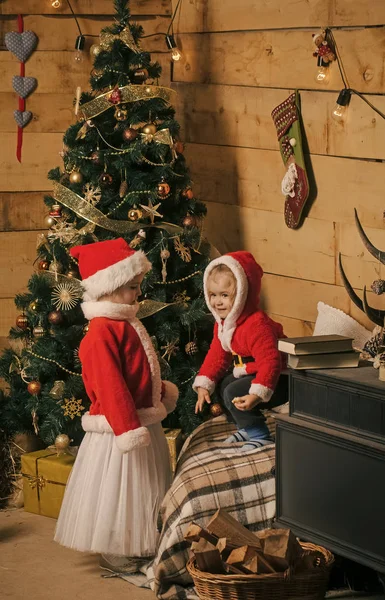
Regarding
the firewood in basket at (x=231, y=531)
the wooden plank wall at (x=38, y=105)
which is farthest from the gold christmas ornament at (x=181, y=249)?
the firewood in basket at (x=231, y=531)

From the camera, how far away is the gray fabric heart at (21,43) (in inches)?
197

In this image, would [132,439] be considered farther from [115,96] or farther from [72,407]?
[115,96]

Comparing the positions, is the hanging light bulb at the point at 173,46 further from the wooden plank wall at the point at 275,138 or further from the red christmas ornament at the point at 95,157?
the red christmas ornament at the point at 95,157

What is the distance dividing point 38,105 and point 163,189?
1002 millimetres

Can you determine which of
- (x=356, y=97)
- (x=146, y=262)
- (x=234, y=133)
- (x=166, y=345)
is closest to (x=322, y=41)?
(x=356, y=97)

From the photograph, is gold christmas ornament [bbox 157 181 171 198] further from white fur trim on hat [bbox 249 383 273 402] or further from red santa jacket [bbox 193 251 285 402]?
white fur trim on hat [bbox 249 383 273 402]

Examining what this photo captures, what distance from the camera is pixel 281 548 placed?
3393mm

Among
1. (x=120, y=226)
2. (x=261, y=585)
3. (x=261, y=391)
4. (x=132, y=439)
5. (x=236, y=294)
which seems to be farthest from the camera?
(x=120, y=226)

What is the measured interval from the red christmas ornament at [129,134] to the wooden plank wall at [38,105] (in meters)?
0.75

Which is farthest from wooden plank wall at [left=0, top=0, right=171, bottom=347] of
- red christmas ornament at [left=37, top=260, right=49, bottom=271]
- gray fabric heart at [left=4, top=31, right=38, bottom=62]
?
red christmas ornament at [left=37, top=260, right=49, bottom=271]

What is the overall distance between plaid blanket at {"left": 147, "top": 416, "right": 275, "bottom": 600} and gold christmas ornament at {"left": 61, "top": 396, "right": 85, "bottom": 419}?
0.85m

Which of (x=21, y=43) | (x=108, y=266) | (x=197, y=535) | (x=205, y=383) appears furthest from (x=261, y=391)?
(x=21, y=43)

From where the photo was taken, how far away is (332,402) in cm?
340

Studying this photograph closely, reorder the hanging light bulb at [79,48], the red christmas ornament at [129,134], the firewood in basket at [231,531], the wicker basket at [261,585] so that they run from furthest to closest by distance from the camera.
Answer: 1. the hanging light bulb at [79,48]
2. the red christmas ornament at [129,134]
3. the firewood in basket at [231,531]
4. the wicker basket at [261,585]
